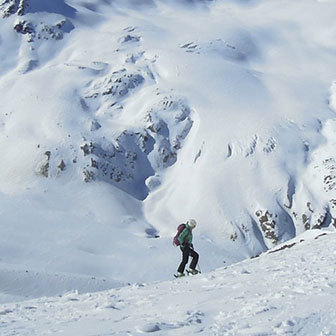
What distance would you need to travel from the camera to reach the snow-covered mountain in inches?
3339

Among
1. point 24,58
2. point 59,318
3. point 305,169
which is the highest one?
point 59,318

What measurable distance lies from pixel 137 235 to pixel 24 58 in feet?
293

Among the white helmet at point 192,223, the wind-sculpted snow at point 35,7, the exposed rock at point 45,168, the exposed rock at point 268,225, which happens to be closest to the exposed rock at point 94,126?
Result: the exposed rock at point 45,168

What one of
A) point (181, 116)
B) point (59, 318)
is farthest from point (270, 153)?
point (59, 318)

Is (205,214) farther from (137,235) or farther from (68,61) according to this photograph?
(68,61)

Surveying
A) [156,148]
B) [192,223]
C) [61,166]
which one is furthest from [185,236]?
[156,148]

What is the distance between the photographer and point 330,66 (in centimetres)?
15325

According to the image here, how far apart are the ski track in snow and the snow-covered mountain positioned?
5530 centimetres

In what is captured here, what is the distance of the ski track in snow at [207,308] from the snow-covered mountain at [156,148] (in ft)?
181

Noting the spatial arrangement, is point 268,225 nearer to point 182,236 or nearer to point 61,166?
point 61,166

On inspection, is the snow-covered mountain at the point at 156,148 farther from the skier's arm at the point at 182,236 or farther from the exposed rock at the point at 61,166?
the skier's arm at the point at 182,236

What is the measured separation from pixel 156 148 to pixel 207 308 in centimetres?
11425

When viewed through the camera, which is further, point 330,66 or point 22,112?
point 330,66

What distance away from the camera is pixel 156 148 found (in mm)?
124750
